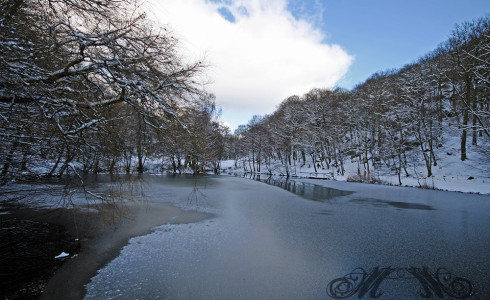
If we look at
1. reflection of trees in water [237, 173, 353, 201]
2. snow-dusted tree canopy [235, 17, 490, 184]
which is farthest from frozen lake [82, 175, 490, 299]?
snow-dusted tree canopy [235, 17, 490, 184]

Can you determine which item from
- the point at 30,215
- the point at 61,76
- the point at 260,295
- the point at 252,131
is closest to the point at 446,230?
the point at 260,295

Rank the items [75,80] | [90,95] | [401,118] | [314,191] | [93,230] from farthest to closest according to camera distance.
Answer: [401,118] < [314,191] < [93,230] < [90,95] < [75,80]

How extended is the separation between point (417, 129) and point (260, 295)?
23.9m

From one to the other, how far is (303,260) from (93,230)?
5.48 m

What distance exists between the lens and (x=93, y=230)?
6.24 m

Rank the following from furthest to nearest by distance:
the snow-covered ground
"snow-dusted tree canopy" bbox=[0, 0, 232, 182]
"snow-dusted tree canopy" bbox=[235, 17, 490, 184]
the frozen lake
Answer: "snow-dusted tree canopy" bbox=[235, 17, 490, 184] < the snow-covered ground < the frozen lake < "snow-dusted tree canopy" bbox=[0, 0, 232, 182]

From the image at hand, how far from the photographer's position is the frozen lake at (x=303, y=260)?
3.57 meters

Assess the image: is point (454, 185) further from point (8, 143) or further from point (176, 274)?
point (8, 143)

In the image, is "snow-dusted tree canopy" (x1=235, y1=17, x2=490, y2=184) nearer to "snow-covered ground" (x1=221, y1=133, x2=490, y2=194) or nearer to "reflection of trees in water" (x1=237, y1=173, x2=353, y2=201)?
"snow-covered ground" (x1=221, y1=133, x2=490, y2=194)

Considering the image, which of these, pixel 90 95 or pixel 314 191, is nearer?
pixel 90 95

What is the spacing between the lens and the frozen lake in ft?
11.7

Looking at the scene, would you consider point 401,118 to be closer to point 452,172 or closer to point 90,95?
point 452,172

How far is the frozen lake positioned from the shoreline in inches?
9.9

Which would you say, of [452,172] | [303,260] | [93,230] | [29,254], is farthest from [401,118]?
[29,254]
